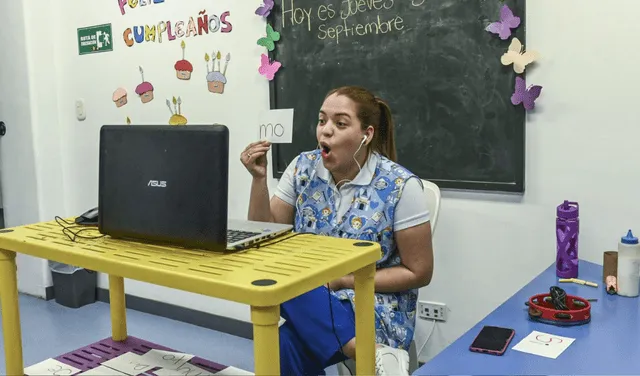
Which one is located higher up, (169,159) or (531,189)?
(169,159)

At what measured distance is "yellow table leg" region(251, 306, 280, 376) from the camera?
2.95 feet

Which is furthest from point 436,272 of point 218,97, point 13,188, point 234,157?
point 13,188

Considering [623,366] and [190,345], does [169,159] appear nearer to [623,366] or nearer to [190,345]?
[623,366]

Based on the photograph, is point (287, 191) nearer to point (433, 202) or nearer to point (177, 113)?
point (433, 202)

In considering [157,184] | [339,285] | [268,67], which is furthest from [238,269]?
[268,67]

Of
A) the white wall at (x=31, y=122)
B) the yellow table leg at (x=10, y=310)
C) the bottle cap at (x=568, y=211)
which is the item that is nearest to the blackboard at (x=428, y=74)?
the bottle cap at (x=568, y=211)

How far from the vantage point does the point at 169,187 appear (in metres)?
1.14

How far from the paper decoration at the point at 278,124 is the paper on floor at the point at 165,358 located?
0.59m

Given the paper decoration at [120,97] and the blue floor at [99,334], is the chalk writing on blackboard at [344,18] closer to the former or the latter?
the paper decoration at [120,97]

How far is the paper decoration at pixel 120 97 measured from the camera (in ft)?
10.9

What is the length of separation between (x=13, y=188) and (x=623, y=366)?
3.56m

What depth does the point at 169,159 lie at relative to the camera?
1.15 metres

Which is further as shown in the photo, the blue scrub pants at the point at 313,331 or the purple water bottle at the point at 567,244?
the purple water bottle at the point at 567,244

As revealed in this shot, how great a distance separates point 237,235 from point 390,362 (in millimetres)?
481
